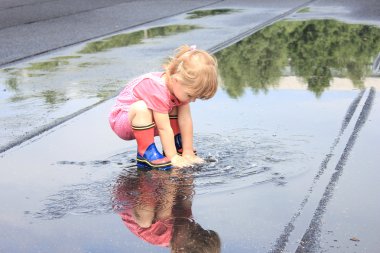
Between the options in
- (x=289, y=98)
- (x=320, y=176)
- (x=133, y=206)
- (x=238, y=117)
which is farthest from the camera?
(x=289, y=98)

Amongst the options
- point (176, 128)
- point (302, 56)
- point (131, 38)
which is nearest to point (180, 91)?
point (176, 128)

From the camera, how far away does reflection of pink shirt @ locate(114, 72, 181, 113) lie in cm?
513

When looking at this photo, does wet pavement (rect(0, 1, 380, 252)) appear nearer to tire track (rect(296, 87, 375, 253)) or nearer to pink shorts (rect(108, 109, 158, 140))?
tire track (rect(296, 87, 375, 253))

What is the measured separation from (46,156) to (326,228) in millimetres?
2073

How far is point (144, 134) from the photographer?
5.15 m

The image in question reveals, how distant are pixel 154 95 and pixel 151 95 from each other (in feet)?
0.10

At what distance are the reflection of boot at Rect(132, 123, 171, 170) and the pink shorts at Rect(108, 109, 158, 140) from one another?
147 mm

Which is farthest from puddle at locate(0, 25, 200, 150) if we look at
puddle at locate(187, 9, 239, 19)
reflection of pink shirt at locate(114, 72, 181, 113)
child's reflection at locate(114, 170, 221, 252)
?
puddle at locate(187, 9, 239, 19)

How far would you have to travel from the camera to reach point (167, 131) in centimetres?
515

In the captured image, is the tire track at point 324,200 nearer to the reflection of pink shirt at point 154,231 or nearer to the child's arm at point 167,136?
the reflection of pink shirt at point 154,231

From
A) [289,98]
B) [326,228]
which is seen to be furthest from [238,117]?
[326,228]

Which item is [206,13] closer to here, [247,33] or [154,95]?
[247,33]

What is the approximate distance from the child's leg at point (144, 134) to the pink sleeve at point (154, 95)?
0.04m

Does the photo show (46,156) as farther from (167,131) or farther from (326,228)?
(326,228)
